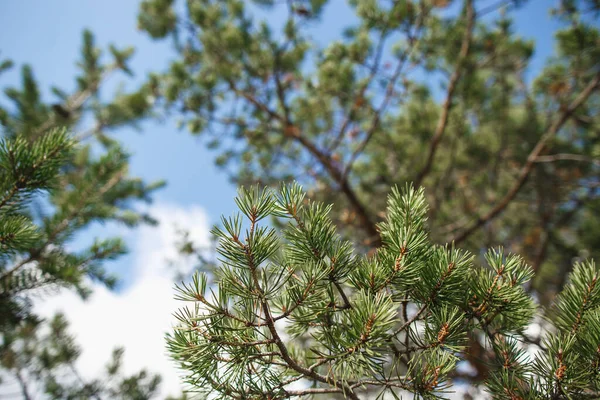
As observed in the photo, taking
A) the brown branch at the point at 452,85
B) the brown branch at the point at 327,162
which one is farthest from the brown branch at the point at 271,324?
the brown branch at the point at 452,85

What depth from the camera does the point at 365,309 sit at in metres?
0.83

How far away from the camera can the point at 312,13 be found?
12.6 feet

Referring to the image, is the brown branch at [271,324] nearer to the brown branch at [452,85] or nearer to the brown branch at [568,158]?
the brown branch at [452,85]

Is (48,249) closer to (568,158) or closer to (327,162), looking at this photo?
(327,162)

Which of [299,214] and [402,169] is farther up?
[402,169]

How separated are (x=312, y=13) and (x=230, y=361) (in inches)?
152

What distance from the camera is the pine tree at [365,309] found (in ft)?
2.78

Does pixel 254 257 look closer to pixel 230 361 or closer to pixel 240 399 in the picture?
pixel 230 361

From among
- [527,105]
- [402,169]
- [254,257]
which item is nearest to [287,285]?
[254,257]

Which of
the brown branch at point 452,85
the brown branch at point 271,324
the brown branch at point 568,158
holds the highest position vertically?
the brown branch at point 452,85

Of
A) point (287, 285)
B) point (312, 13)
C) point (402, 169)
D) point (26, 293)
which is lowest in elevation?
point (287, 285)

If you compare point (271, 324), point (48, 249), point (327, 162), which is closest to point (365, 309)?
point (271, 324)

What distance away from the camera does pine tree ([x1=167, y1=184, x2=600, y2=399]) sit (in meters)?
0.85

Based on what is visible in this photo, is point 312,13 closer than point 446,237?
Yes
